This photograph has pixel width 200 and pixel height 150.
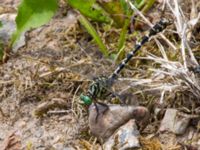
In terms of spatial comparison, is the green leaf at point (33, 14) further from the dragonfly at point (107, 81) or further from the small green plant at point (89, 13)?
the dragonfly at point (107, 81)

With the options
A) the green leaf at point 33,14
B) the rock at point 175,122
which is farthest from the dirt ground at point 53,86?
Result: the green leaf at point 33,14

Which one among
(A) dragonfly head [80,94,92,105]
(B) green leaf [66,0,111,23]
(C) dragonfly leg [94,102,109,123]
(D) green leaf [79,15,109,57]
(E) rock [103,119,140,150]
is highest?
(B) green leaf [66,0,111,23]

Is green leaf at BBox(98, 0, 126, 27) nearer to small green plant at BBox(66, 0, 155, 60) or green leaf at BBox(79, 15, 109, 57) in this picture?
small green plant at BBox(66, 0, 155, 60)

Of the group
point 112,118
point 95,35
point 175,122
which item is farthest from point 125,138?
point 95,35

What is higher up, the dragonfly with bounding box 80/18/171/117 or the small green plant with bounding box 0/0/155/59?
the small green plant with bounding box 0/0/155/59

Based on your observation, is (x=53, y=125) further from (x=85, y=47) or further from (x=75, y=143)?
(x=85, y=47)

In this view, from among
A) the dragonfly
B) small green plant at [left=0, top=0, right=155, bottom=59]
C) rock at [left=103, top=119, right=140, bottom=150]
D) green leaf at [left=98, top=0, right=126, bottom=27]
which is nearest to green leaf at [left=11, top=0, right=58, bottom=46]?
small green plant at [left=0, top=0, right=155, bottom=59]

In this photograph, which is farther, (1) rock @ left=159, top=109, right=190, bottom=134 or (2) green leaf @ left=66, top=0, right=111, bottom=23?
(2) green leaf @ left=66, top=0, right=111, bottom=23

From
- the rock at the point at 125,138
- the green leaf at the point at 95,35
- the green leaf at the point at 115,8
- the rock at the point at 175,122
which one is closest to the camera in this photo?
the rock at the point at 125,138
